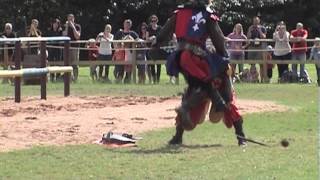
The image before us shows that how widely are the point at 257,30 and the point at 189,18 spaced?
14.6 meters

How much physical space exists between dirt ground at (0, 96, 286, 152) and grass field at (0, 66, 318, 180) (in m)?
0.74

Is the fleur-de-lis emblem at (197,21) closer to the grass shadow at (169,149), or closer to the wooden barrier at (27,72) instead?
the grass shadow at (169,149)

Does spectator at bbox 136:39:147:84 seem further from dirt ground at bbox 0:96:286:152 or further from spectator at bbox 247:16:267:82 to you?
dirt ground at bbox 0:96:286:152

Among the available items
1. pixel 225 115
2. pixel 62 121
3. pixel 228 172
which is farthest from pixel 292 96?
pixel 228 172

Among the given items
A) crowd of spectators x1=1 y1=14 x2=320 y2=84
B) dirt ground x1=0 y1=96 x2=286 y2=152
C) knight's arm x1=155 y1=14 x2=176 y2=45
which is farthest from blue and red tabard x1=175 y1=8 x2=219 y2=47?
crowd of spectators x1=1 y1=14 x2=320 y2=84

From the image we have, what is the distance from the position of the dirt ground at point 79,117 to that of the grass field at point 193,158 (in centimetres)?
74

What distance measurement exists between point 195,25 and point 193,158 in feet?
5.70

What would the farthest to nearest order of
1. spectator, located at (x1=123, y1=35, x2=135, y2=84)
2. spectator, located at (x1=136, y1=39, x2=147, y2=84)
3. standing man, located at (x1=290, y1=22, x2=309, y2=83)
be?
spectator, located at (x1=123, y1=35, x2=135, y2=84)
spectator, located at (x1=136, y1=39, x2=147, y2=84)
standing man, located at (x1=290, y1=22, x2=309, y2=83)

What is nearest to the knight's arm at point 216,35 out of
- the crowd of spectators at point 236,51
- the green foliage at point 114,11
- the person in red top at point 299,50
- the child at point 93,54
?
the crowd of spectators at point 236,51

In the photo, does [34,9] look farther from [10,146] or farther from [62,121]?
[10,146]

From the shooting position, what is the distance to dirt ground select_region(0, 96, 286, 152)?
11.7 meters

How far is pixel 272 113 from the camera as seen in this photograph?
1493 centimetres

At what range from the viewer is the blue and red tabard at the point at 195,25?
34.5 ft

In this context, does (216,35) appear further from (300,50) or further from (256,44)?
(256,44)
